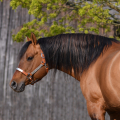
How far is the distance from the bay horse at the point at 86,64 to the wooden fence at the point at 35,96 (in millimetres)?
3220

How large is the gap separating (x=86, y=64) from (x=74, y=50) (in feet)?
0.87

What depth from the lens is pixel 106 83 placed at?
248 cm

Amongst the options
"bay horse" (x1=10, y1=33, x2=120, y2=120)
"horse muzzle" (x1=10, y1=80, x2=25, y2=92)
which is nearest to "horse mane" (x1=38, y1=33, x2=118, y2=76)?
"bay horse" (x1=10, y1=33, x2=120, y2=120)

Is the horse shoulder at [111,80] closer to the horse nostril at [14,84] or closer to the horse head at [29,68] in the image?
the horse head at [29,68]

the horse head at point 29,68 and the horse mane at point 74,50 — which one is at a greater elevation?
the horse mane at point 74,50

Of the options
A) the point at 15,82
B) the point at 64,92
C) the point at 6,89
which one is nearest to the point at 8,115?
the point at 6,89

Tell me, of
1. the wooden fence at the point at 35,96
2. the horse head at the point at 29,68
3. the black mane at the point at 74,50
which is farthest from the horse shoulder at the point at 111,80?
the wooden fence at the point at 35,96

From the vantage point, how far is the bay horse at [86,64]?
249cm

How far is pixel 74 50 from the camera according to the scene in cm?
291

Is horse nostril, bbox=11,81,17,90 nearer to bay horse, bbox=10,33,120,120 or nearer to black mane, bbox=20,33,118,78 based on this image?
bay horse, bbox=10,33,120,120

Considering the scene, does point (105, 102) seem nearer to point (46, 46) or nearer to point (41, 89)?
point (46, 46)

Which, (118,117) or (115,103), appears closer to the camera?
(115,103)

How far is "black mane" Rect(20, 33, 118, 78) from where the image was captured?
2842mm

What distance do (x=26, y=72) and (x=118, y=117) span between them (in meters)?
1.47
